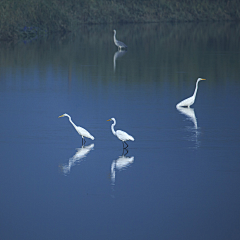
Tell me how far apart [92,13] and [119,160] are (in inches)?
1830

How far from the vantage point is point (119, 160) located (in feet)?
25.3

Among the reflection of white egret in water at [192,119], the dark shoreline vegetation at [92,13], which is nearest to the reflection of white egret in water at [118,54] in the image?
the dark shoreline vegetation at [92,13]

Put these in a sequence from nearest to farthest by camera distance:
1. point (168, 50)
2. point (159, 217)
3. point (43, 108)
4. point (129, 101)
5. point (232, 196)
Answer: point (159, 217), point (232, 196), point (43, 108), point (129, 101), point (168, 50)

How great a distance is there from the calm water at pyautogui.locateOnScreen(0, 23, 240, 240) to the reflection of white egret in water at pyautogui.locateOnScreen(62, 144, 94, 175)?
2 centimetres

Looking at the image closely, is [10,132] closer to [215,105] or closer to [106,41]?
[215,105]

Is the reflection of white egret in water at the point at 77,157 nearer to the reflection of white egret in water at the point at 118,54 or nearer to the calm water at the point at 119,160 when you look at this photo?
the calm water at the point at 119,160

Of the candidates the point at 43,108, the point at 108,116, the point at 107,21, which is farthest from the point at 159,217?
the point at 107,21

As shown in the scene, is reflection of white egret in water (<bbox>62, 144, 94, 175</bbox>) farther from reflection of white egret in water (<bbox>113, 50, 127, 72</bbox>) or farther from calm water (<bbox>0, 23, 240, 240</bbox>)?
reflection of white egret in water (<bbox>113, 50, 127, 72</bbox>)

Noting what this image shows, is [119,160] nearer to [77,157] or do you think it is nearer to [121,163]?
[121,163]

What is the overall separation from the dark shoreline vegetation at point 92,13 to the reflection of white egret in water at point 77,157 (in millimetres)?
24326

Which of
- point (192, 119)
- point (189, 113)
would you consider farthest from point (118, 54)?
point (192, 119)

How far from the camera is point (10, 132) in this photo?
30.8 feet

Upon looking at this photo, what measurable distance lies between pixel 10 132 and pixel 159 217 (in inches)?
175

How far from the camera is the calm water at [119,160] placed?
562 cm
